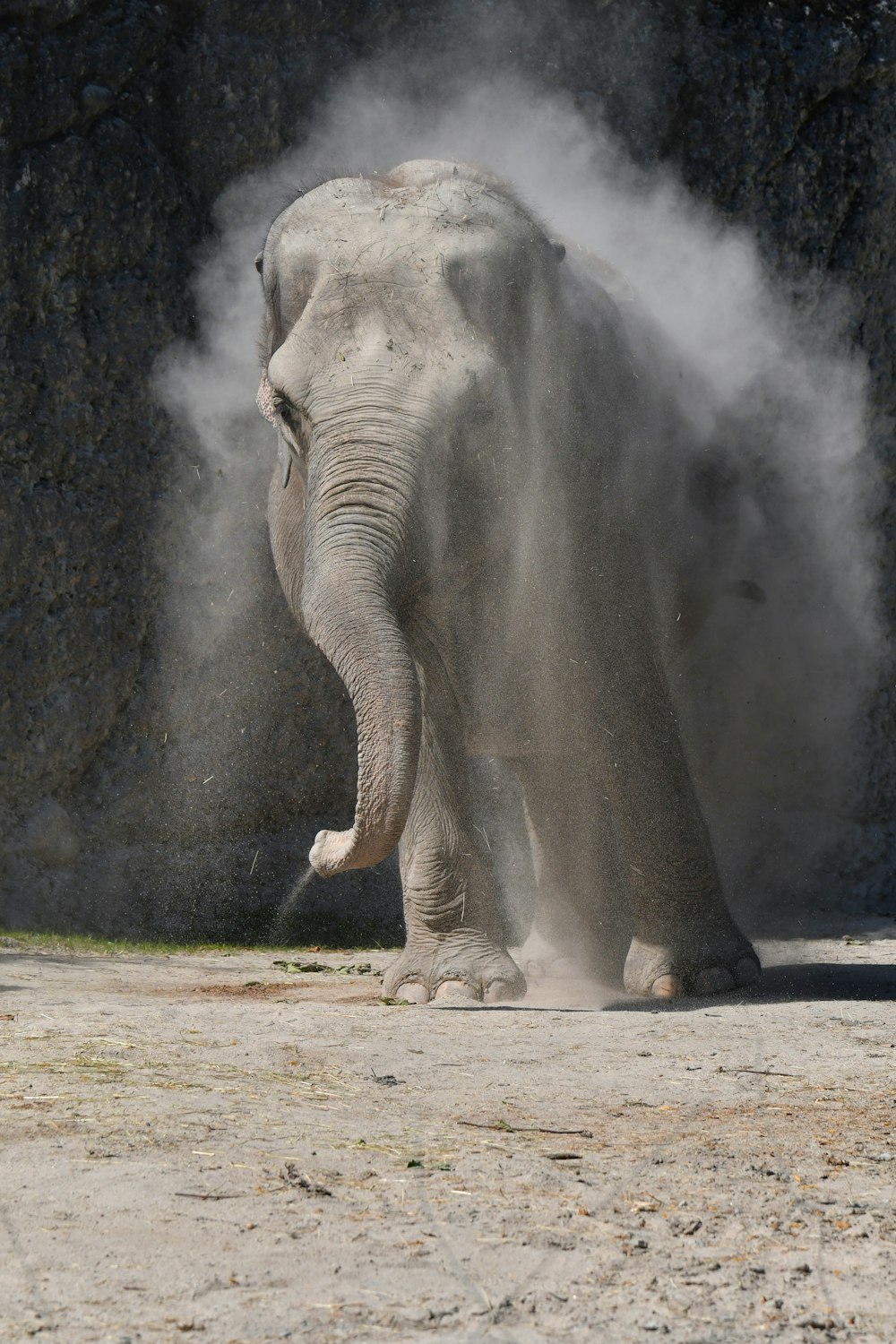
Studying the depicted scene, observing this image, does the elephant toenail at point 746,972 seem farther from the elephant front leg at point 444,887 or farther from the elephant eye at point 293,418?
the elephant eye at point 293,418

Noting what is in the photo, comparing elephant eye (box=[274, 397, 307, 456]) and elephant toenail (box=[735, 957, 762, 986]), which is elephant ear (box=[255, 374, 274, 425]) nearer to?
elephant eye (box=[274, 397, 307, 456])

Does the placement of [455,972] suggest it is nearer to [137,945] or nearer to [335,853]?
[335,853]

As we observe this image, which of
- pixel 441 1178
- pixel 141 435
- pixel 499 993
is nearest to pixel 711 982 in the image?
pixel 499 993

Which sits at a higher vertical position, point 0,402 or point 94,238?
point 94,238

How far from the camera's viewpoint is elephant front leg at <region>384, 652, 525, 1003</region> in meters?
5.46

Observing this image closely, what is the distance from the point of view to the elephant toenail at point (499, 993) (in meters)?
5.41

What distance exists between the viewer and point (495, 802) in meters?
8.98

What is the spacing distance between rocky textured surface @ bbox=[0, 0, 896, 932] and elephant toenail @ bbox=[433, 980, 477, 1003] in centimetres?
313

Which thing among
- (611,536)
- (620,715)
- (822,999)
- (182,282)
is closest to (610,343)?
(611,536)

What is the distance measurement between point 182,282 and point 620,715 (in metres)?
3.98

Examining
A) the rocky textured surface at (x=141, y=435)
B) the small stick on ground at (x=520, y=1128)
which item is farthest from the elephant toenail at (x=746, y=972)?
the rocky textured surface at (x=141, y=435)

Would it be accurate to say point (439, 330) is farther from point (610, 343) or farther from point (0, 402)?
point (0, 402)

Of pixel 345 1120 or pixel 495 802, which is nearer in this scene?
pixel 345 1120

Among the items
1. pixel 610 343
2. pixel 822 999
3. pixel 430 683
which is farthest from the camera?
pixel 610 343
